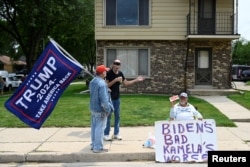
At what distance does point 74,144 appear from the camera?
9.41 metres

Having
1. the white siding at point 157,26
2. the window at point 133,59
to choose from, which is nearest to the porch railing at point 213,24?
the white siding at point 157,26

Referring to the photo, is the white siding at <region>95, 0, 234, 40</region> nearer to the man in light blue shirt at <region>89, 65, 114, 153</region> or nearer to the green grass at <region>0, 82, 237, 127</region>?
the green grass at <region>0, 82, 237, 127</region>

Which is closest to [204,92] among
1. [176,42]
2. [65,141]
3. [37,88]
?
[176,42]

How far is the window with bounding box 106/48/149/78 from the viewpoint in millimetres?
22562

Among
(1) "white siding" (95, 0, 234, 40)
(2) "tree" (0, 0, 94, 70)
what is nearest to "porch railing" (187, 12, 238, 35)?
(1) "white siding" (95, 0, 234, 40)

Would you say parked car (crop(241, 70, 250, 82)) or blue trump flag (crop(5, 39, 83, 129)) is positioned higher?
blue trump flag (crop(5, 39, 83, 129))

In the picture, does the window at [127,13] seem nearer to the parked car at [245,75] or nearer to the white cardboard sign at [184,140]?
the white cardboard sign at [184,140]

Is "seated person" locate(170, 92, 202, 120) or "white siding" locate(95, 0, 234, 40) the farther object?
"white siding" locate(95, 0, 234, 40)

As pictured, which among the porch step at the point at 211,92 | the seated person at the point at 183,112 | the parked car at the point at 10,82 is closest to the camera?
the seated person at the point at 183,112

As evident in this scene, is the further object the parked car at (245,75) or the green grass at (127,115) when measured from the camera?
the parked car at (245,75)

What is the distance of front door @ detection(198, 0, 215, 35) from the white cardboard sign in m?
14.6

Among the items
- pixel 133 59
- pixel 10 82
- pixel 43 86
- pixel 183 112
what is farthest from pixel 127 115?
pixel 10 82

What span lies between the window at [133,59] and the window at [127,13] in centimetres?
149

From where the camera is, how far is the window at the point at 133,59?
22.6 metres
